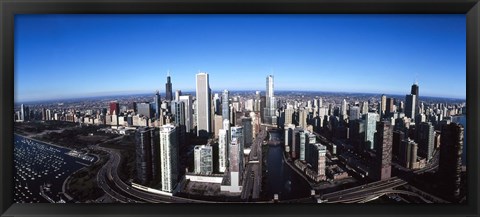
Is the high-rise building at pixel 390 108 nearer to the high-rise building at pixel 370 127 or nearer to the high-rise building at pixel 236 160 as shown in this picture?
the high-rise building at pixel 370 127

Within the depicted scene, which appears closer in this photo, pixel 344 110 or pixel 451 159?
pixel 451 159

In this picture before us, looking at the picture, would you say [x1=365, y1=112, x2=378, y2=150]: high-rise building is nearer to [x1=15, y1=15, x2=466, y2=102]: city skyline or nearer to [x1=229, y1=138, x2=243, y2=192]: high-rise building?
[x1=15, y1=15, x2=466, y2=102]: city skyline

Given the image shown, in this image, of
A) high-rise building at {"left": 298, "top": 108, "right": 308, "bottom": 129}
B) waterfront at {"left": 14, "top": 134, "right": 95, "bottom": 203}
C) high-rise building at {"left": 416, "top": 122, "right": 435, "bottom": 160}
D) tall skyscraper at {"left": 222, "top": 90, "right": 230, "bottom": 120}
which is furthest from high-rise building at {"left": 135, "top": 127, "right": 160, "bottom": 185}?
high-rise building at {"left": 416, "top": 122, "right": 435, "bottom": 160}

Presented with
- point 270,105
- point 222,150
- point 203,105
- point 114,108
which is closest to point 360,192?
point 270,105

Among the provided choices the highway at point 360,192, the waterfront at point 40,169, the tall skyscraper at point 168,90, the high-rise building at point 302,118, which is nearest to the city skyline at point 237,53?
the tall skyscraper at point 168,90

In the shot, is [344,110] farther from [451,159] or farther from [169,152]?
[169,152]
